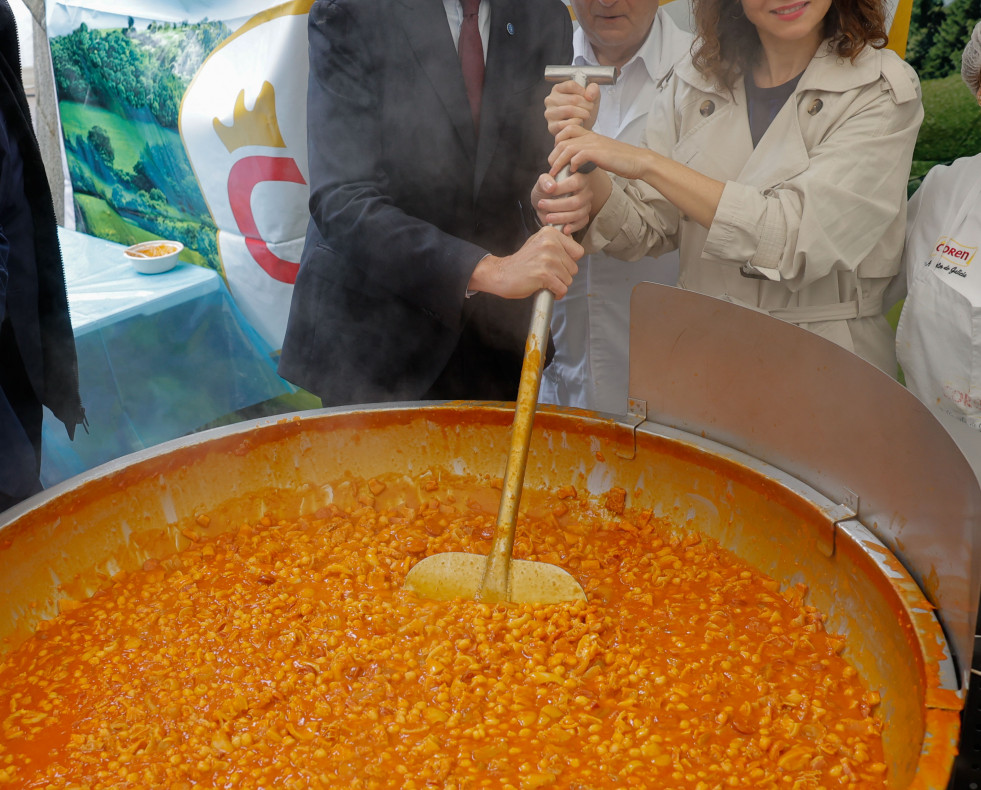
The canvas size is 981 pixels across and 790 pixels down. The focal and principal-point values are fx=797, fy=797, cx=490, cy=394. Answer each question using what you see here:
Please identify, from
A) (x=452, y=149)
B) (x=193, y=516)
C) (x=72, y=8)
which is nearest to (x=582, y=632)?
(x=193, y=516)

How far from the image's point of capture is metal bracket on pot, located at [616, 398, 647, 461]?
2.02m

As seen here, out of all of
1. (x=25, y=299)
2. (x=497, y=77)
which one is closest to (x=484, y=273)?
(x=497, y=77)

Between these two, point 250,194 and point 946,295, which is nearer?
point 946,295

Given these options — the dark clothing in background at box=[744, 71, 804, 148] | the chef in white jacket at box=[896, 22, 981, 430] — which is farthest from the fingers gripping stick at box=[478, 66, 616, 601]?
the chef in white jacket at box=[896, 22, 981, 430]

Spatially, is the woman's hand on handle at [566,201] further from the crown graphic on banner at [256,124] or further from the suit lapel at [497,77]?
the crown graphic on banner at [256,124]

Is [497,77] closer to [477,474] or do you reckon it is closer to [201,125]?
[477,474]

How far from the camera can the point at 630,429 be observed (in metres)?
2.01

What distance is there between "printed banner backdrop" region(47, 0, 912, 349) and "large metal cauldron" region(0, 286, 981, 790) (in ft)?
6.51

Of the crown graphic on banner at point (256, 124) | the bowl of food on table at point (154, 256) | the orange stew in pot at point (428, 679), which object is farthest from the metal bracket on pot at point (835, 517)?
the bowl of food on table at point (154, 256)

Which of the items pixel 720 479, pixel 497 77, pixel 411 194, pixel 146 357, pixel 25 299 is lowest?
pixel 146 357

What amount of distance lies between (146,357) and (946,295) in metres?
3.08

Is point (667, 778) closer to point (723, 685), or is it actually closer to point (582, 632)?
point (723, 685)

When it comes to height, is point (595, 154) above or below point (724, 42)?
below

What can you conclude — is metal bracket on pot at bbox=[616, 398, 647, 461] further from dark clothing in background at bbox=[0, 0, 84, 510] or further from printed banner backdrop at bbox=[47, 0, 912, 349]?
printed banner backdrop at bbox=[47, 0, 912, 349]
